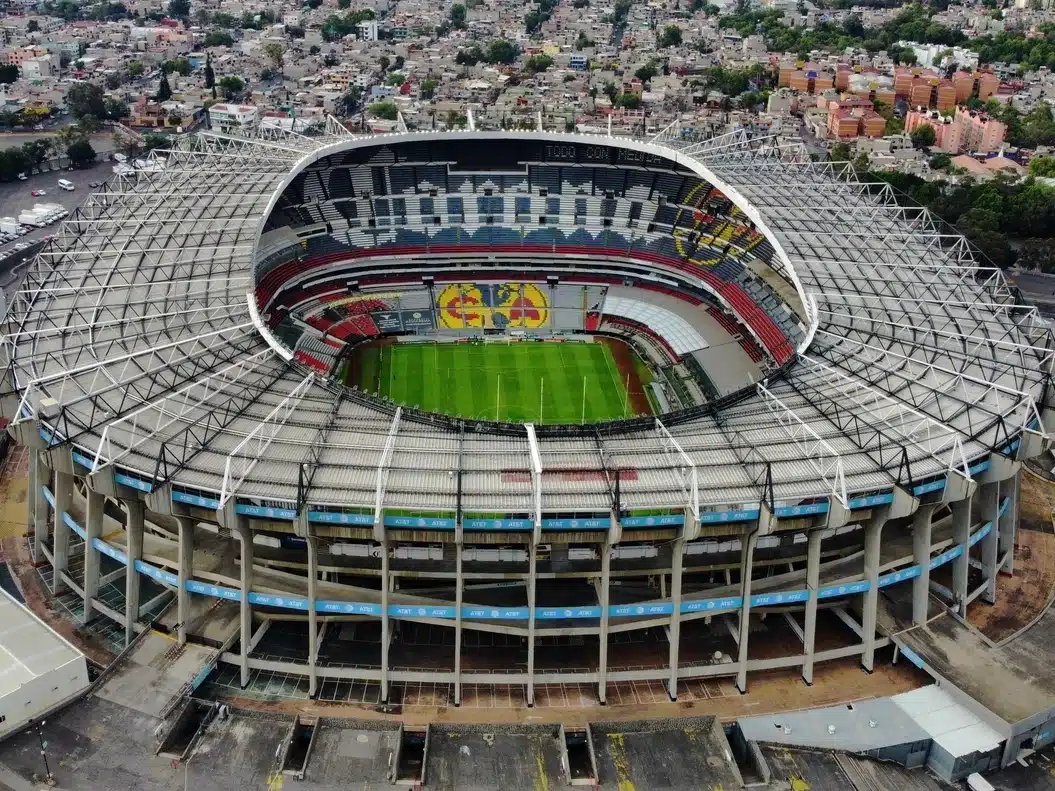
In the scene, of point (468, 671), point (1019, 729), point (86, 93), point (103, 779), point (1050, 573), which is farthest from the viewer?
point (86, 93)

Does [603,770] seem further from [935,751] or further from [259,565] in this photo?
[259,565]

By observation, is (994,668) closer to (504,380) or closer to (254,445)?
(254,445)

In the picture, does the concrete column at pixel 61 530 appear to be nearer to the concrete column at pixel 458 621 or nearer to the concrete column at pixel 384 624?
the concrete column at pixel 384 624

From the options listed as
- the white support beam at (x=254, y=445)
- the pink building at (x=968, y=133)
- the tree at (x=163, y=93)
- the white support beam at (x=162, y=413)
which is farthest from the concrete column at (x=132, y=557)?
the tree at (x=163, y=93)

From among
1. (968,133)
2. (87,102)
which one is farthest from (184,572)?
(968,133)

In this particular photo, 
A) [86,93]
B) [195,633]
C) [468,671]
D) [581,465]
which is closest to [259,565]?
[195,633]

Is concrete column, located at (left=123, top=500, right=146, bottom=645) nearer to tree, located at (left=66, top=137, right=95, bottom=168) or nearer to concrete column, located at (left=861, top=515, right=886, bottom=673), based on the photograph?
concrete column, located at (left=861, top=515, right=886, bottom=673)
